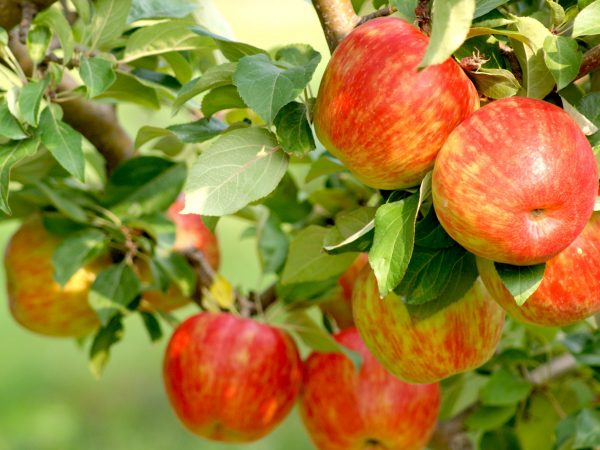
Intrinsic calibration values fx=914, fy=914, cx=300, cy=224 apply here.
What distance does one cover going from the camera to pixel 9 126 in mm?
1102

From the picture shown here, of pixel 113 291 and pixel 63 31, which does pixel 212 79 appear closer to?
pixel 63 31

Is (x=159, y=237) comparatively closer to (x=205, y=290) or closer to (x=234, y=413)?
(x=205, y=290)

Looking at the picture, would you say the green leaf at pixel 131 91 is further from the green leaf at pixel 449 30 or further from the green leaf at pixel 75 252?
the green leaf at pixel 449 30

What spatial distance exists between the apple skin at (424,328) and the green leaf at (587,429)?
27 cm

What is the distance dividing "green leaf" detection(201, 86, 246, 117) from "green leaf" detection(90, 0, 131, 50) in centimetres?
25

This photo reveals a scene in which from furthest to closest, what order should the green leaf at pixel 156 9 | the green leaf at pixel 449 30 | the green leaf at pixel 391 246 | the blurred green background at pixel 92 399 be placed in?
the blurred green background at pixel 92 399 < the green leaf at pixel 156 9 < the green leaf at pixel 391 246 < the green leaf at pixel 449 30

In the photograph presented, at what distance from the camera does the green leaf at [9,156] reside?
3.46 feet

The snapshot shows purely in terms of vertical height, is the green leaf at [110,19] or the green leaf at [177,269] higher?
the green leaf at [110,19]

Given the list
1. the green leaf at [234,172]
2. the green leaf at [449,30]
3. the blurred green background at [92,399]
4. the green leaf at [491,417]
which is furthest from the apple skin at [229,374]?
the blurred green background at [92,399]

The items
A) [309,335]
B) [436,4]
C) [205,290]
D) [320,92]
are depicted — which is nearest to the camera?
[436,4]

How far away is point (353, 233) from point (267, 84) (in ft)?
0.62

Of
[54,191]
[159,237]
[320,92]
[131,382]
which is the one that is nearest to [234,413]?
[159,237]

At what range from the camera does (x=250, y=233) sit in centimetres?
163

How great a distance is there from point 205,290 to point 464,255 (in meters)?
0.64
